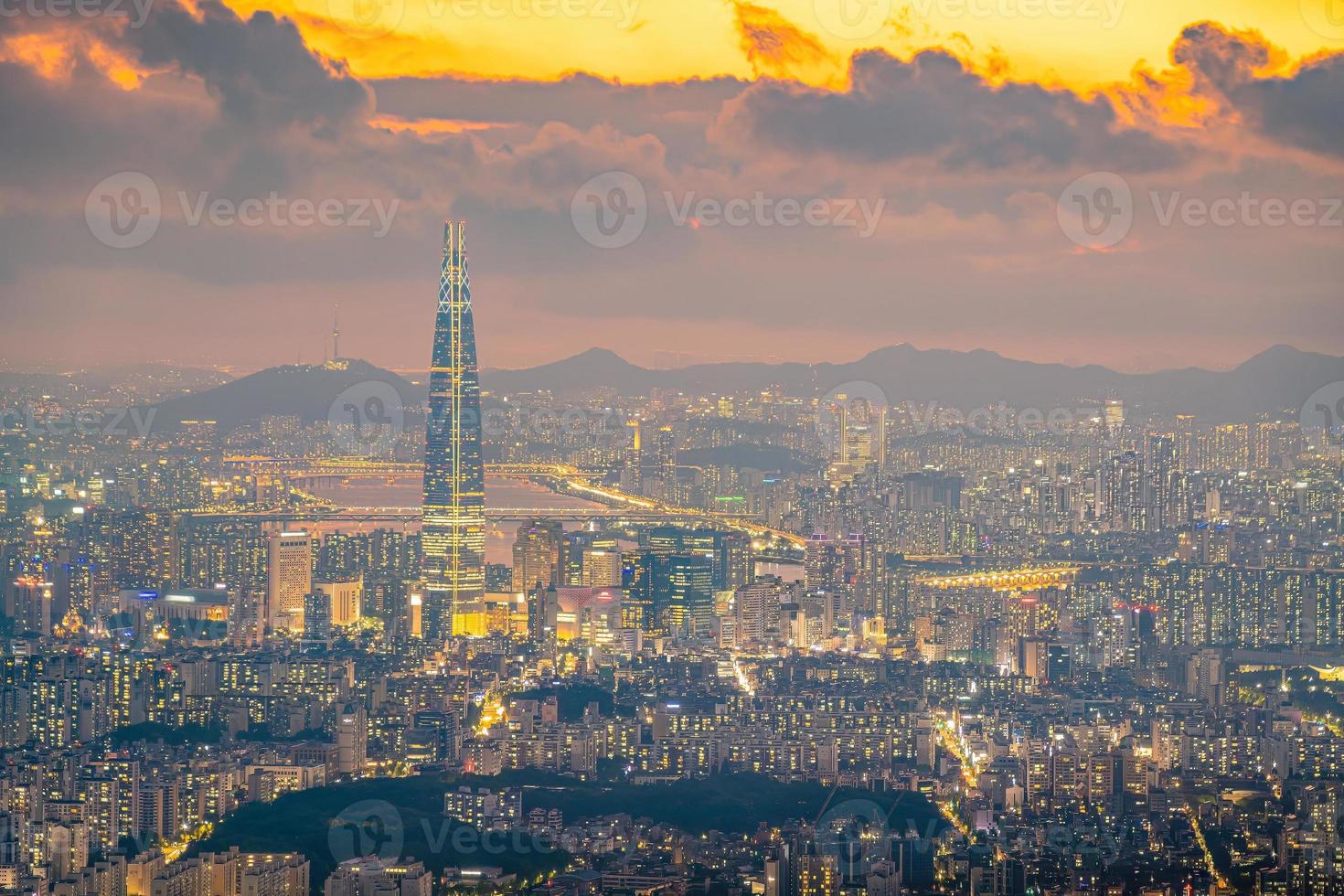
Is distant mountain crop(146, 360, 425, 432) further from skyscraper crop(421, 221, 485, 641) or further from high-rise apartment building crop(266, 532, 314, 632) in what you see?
high-rise apartment building crop(266, 532, 314, 632)

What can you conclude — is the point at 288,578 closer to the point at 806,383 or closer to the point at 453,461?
the point at 453,461

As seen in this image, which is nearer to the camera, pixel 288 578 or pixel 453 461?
pixel 288 578

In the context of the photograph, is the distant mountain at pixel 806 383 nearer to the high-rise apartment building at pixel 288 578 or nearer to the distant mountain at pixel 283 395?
the distant mountain at pixel 283 395

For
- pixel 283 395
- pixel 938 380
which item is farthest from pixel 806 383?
pixel 283 395

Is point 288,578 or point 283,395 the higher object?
point 283,395

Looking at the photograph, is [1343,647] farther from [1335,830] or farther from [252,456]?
[252,456]

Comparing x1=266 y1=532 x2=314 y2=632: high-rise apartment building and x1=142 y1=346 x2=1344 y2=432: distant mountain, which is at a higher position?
x1=142 y1=346 x2=1344 y2=432: distant mountain

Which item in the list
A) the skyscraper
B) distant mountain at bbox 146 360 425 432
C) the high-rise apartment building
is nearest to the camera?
the high-rise apartment building

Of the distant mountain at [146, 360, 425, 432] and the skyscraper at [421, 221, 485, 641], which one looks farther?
the distant mountain at [146, 360, 425, 432]
